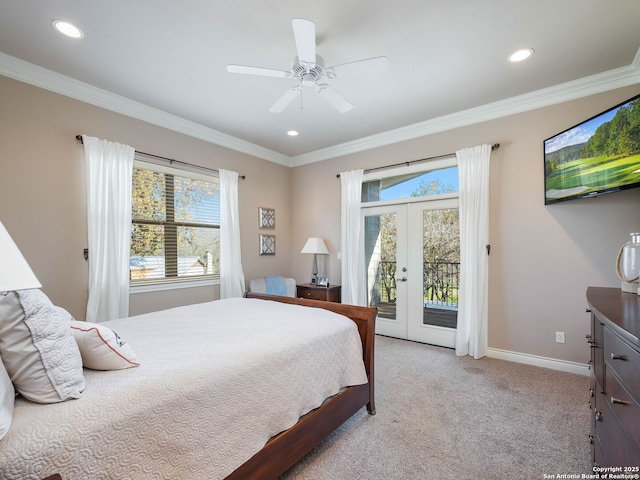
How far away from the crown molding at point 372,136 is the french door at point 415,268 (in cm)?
99

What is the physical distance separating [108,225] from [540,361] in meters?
4.82

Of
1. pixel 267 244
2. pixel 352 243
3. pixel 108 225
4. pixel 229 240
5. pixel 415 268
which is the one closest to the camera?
pixel 108 225

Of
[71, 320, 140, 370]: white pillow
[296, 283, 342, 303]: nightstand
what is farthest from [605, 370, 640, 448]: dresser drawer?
[296, 283, 342, 303]: nightstand

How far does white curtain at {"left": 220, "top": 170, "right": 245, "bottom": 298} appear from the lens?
4.08 metres

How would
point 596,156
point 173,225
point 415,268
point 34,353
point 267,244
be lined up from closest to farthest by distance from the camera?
point 34,353 → point 596,156 → point 173,225 → point 415,268 → point 267,244

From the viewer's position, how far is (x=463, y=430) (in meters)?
2.05

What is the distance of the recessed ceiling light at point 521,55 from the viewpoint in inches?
94.7

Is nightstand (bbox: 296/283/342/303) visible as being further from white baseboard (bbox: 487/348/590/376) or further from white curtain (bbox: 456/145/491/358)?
white baseboard (bbox: 487/348/590/376)

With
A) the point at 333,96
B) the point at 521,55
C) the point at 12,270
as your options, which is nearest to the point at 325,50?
the point at 333,96

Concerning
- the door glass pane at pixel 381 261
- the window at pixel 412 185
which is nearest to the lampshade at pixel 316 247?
the door glass pane at pixel 381 261

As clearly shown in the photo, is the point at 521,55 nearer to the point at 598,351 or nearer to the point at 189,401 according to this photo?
the point at 598,351

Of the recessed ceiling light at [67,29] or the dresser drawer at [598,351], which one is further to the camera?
the recessed ceiling light at [67,29]

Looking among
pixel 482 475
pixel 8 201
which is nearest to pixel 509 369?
pixel 482 475

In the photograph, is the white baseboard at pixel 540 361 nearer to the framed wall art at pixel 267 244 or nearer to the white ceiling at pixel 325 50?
the white ceiling at pixel 325 50
